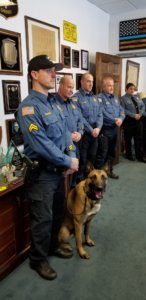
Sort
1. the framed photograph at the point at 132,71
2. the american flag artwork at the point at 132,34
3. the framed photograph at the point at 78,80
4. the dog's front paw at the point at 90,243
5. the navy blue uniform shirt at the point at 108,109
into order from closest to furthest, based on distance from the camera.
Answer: the dog's front paw at the point at 90,243 → the framed photograph at the point at 78,80 → the navy blue uniform shirt at the point at 108,109 → the american flag artwork at the point at 132,34 → the framed photograph at the point at 132,71

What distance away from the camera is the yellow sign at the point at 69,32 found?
3.10 metres

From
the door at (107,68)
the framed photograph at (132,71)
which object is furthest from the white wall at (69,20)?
the framed photograph at (132,71)

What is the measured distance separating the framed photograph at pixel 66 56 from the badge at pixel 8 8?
2.88 ft

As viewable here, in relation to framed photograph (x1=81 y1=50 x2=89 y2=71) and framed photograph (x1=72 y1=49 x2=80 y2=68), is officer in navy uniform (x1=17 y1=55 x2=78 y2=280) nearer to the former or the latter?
framed photograph (x1=72 y1=49 x2=80 y2=68)

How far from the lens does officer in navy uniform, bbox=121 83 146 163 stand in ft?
14.3

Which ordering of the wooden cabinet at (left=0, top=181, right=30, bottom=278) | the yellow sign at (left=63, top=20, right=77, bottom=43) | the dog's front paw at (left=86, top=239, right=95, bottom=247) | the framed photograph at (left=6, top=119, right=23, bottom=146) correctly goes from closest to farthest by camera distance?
the wooden cabinet at (left=0, top=181, right=30, bottom=278), the dog's front paw at (left=86, top=239, right=95, bottom=247), the framed photograph at (left=6, top=119, right=23, bottom=146), the yellow sign at (left=63, top=20, right=77, bottom=43)

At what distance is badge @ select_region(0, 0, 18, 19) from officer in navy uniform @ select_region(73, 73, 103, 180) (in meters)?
1.14

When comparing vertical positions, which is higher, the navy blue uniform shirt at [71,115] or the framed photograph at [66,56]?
the framed photograph at [66,56]

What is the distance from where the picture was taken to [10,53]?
7.50 ft

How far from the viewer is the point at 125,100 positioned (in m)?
4.34

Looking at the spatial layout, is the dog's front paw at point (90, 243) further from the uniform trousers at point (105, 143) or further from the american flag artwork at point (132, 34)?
the american flag artwork at point (132, 34)

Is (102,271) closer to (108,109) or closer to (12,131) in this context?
(12,131)

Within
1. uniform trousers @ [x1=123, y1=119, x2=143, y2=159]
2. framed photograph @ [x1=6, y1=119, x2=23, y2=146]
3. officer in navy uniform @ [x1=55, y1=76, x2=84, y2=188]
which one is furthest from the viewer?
uniform trousers @ [x1=123, y1=119, x2=143, y2=159]

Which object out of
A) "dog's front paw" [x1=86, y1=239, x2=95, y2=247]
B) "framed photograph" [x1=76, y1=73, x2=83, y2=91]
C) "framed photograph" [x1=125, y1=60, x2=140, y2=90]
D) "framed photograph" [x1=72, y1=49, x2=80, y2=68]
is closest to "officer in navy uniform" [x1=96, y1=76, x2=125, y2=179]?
"framed photograph" [x1=76, y1=73, x2=83, y2=91]
